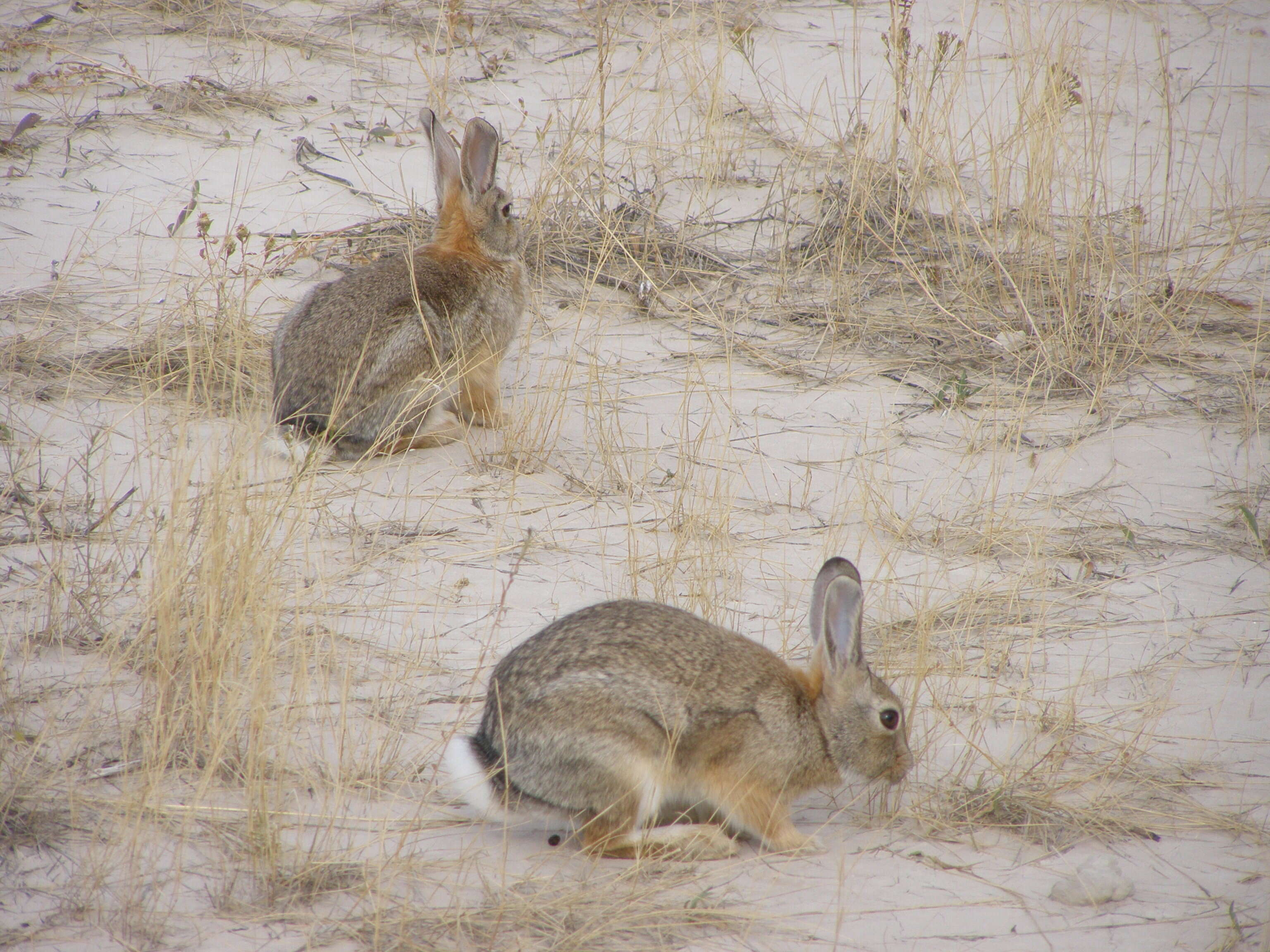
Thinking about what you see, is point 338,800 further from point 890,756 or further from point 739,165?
point 739,165

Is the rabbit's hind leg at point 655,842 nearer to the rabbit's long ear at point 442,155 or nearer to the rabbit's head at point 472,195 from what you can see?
the rabbit's head at point 472,195

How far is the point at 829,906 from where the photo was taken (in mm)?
3236

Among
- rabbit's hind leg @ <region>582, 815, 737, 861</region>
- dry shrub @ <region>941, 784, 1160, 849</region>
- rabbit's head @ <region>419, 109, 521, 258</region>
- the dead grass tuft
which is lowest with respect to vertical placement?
rabbit's hind leg @ <region>582, 815, 737, 861</region>

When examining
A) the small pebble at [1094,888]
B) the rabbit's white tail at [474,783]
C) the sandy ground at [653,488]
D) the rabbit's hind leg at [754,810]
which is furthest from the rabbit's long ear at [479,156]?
the small pebble at [1094,888]

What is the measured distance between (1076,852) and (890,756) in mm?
592

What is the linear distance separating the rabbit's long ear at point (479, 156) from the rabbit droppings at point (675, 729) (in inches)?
143

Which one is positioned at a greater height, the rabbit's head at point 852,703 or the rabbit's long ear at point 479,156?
the rabbit's long ear at point 479,156

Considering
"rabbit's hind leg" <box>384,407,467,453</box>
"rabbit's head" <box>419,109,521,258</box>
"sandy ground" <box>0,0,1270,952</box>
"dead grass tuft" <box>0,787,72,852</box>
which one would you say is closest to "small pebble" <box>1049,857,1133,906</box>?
"sandy ground" <box>0,0,1270,952</box>

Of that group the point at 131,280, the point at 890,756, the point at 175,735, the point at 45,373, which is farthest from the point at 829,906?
the point at 131,280

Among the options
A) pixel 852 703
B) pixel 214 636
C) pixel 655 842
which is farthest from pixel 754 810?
pixel 214 636

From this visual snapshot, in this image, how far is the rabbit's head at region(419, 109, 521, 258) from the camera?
6609 mm

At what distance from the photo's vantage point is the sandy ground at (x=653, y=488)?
324 centimetres

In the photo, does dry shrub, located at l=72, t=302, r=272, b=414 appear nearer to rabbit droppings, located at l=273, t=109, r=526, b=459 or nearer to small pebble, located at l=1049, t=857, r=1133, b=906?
rabbit droppings, located at l=273, t=109, r=526, b=459

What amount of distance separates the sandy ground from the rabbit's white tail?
5.3 inches
